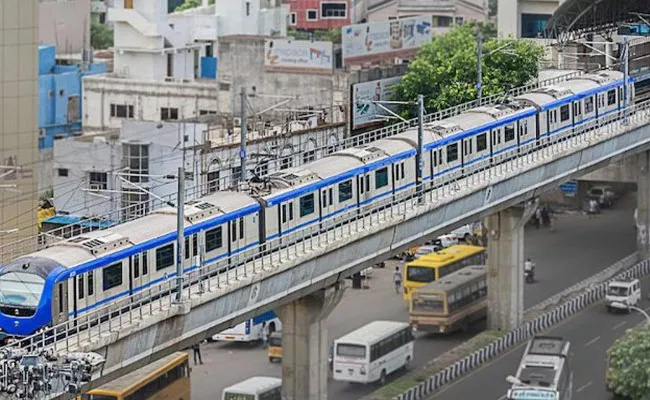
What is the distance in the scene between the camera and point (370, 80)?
321 feet

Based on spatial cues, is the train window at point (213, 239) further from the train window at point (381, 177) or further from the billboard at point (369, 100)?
the billboard at point (369, 100)

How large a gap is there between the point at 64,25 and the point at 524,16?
107 feet

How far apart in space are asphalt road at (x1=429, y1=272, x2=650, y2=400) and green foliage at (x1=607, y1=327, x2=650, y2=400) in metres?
2.92

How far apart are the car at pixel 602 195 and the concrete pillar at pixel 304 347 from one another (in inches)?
1723

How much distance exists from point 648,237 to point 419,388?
89.8 feet

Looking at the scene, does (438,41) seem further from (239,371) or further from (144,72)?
(239,371)

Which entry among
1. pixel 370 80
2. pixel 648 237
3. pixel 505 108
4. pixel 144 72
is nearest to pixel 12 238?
pixel 505 108

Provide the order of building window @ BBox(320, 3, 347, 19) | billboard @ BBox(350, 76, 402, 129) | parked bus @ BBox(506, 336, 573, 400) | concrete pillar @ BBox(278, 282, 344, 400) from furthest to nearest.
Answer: building window @ BBox(320, 3, 347, 19)
billboard @ BBox(350, 76, 402, 129)
concrete pillar @ BBox(278, 282, 344, 400)
parked bus @ BBox(506, 336, 573, 400)

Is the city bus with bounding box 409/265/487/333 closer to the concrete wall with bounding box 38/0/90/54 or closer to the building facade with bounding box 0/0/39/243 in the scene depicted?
the building facade with bounding box 0/0/39/243

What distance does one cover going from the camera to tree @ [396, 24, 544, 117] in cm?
9531

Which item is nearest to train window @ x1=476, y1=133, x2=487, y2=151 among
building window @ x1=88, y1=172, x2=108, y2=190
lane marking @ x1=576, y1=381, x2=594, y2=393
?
lane marking @ x1=576, y1=381, x2=594, y2=393

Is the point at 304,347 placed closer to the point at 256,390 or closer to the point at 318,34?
the point at 256,390

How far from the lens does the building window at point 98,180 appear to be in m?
89.2

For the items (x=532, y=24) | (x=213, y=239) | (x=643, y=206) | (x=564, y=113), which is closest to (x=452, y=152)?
(x=564, y=113)
